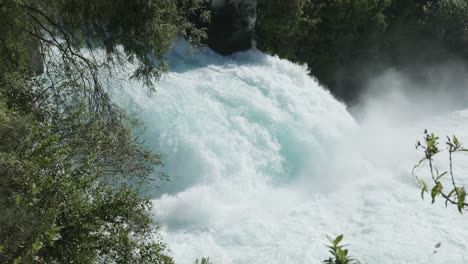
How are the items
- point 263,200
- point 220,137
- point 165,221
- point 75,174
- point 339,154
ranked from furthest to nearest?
point 339,154, point 220,137, point 263,200, point 165,221, point 75,174

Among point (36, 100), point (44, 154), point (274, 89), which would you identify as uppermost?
point (274, 89)

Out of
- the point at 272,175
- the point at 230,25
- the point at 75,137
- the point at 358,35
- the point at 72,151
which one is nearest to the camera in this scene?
the point at 72,151

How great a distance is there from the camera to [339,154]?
52.9ft

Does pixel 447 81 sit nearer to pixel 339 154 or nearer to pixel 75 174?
pixel 339 154

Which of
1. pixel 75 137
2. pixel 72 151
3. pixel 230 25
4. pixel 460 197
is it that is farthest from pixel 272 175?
pixel 460 197

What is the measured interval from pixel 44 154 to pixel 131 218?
144cm

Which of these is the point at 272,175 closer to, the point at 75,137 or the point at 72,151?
the point at 75,137

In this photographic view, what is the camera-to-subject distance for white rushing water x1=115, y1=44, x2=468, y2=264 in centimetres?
1145

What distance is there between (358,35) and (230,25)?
988 cm

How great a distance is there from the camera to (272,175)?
14.4m

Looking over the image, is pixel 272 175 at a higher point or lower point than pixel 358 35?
lower

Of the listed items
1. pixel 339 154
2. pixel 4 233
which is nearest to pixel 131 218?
pixel 4 233

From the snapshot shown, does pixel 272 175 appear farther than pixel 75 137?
Yes

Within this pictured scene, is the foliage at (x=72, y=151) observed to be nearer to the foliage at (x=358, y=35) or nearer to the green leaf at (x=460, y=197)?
the green leaf at (x=460, y=197)
